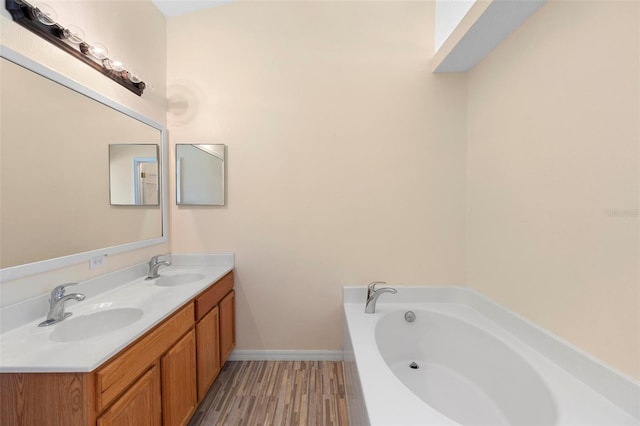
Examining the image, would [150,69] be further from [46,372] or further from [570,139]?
[570,139]

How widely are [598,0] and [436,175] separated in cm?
116

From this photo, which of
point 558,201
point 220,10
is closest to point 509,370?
point 558,201

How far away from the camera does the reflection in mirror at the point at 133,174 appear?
5.09 ft

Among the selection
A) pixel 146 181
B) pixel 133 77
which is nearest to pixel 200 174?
pixel 146 181

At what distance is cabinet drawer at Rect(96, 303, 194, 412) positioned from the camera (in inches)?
A: 34.7

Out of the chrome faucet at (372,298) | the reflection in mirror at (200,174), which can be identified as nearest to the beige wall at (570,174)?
the chrome faucet at (372,298)

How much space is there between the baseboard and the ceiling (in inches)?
→ 112

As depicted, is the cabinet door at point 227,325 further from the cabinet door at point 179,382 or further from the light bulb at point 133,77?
the light bulb at point 133,77

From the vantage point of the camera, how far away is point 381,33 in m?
2.02

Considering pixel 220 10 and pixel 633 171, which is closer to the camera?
pixel 633 171

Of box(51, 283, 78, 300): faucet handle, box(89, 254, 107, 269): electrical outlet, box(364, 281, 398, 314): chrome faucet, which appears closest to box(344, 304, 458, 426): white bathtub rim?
box(364, 281, 398, 314): chrome faucet

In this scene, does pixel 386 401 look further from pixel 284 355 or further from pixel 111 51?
pixel 111 51

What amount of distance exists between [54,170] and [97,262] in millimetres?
541

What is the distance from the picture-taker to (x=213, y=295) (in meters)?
1.74
